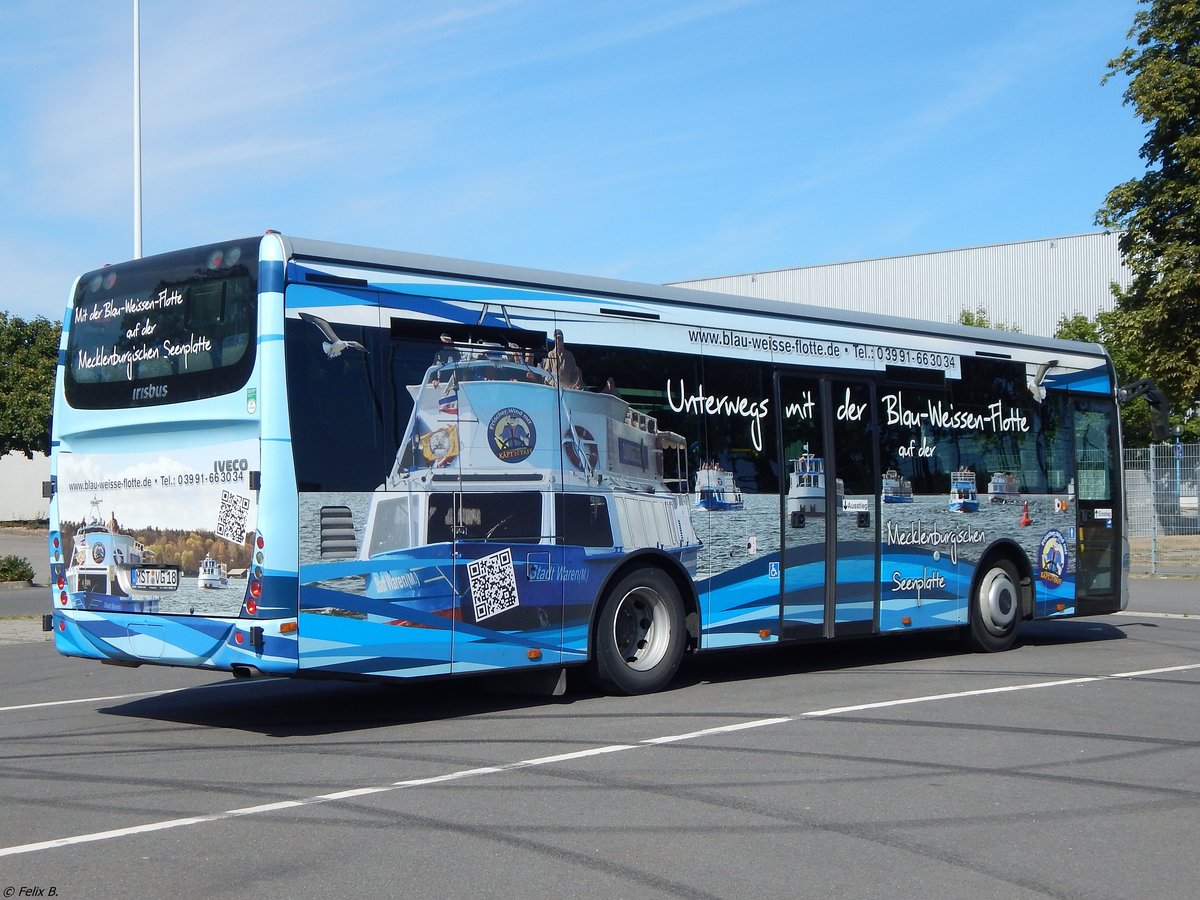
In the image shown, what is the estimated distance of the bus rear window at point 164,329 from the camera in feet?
27.8

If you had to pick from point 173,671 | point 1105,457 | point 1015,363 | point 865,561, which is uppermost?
point 1015,363

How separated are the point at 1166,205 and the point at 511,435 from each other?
2670 cm

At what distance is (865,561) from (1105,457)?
424 centimetres

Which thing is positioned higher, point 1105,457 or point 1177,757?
point 1105,457

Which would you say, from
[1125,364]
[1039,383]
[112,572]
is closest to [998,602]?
[1039,383]

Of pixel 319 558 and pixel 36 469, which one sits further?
pixel 36 469

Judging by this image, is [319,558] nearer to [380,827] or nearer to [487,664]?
[487,664]

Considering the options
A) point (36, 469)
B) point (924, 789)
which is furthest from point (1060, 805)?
point (36, 469)

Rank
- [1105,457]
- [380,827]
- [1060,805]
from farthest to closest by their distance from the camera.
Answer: [1105,457], [1060,805], [380,827]

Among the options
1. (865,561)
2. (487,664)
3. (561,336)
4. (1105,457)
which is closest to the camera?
(487,664)

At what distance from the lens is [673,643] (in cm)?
1046

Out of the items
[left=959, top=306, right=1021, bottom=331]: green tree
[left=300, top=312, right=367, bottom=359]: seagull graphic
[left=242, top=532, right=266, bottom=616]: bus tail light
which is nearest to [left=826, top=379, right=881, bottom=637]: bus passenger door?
[left=300, top=312, right=367, bottom=359]: seagull graphic

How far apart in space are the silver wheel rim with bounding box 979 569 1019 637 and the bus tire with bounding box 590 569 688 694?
415 cm

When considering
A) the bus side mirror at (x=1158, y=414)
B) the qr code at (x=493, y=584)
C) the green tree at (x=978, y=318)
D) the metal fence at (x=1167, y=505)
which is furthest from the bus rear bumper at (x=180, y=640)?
the green tree at (x=978, y=318)
